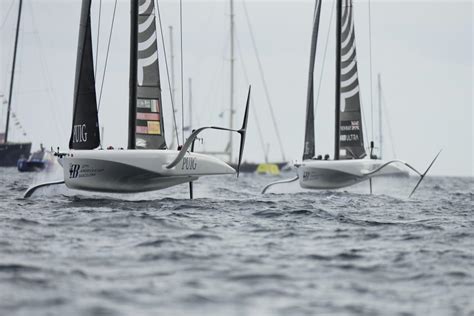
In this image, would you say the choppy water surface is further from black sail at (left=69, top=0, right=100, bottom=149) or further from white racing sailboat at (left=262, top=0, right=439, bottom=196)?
white racing sailboat at (left=262, top=0, right=439, bottom=196)

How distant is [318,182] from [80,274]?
17.3 meters

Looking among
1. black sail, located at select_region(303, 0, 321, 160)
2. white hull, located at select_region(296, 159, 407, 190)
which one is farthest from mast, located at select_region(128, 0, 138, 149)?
black sail, located at select_region(303, 0, 321, 160)

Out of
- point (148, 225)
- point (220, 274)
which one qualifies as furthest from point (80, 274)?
point (148, 225)

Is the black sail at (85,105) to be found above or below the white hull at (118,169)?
above

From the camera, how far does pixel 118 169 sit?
15383 mm

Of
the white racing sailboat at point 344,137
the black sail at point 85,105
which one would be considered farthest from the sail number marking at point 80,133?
the white racing sailboat at point 344,137

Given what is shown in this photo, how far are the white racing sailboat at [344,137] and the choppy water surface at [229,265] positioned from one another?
10565mm

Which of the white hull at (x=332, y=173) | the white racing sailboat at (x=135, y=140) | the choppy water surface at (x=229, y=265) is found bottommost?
the choppy water surface at (x=229, y=265)

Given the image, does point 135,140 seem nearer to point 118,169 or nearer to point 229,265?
point 118,169

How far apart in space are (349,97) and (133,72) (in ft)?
34.5

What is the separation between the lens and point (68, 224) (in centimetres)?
1078

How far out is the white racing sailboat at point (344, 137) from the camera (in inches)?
925

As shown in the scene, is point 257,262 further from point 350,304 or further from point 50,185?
point 50,185

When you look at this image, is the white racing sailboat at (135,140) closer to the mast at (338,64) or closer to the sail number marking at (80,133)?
the sail number marking at (80,133)
